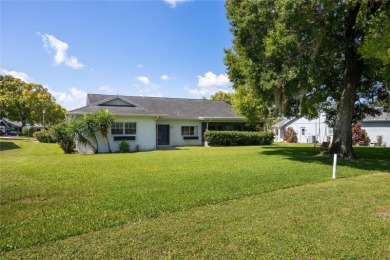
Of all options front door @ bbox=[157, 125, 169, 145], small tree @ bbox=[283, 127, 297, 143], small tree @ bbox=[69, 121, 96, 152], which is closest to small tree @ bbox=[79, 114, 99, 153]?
small tree @ bbox=[69, 121, 96, 152]

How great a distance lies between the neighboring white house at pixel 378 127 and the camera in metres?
27.2

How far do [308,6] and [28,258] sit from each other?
12.2 m

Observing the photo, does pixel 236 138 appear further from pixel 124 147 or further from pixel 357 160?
pixel 357 160

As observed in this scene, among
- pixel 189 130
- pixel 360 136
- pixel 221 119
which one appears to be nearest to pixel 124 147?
pixel 189 130

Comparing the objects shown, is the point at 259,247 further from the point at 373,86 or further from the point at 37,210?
the point at 373,86

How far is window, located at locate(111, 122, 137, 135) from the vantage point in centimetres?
1909

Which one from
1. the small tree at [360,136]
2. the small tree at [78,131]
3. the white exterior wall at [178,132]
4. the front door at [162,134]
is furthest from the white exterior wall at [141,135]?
the small tree at [360,136]

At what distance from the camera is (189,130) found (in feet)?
82.0

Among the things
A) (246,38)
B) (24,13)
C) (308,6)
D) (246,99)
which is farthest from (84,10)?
(246,99)

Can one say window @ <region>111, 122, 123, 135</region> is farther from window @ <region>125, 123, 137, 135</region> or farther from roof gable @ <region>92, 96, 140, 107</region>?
roof gable @ <region>92, 96, 140, 107</region>

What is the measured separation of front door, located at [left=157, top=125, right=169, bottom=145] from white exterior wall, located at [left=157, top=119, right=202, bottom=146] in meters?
0.28

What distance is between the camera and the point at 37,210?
5.30m

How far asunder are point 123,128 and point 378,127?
984 inches

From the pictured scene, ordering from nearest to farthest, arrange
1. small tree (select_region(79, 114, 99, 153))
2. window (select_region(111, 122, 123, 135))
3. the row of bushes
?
small tree (select_region(79, 114, 99, 153)) → window (select_region(111, 122, 123, 135)) → the row of bushes
